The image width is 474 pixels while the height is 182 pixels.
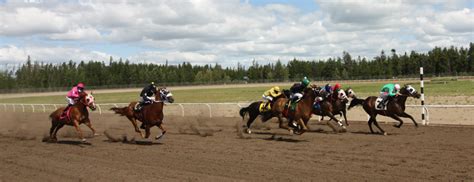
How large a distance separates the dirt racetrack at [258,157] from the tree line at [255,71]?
80.7m

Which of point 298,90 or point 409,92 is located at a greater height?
point 298,90

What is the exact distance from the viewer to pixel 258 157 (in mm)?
9422

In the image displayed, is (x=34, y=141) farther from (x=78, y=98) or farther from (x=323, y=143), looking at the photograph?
(x=323, y=143)

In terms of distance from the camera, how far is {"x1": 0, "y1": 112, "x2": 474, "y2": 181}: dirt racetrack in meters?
7.61

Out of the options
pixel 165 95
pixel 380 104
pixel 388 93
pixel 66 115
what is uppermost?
pixel 165 95

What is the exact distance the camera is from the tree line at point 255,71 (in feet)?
322

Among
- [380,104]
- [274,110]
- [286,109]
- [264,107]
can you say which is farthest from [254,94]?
[286,109]

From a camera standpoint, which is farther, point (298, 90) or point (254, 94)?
point (254, 94)

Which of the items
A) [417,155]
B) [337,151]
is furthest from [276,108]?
[417,155]

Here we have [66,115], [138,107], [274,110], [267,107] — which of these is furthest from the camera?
[267,107]

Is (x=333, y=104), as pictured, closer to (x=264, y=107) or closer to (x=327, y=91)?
(x=327, y=91)

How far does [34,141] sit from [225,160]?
7.76 meters

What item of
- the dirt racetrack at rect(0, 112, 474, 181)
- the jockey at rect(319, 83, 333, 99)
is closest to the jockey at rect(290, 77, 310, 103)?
the dirt racetrack at rect(0, 112, 474, 181)

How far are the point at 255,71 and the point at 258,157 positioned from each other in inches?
4531
